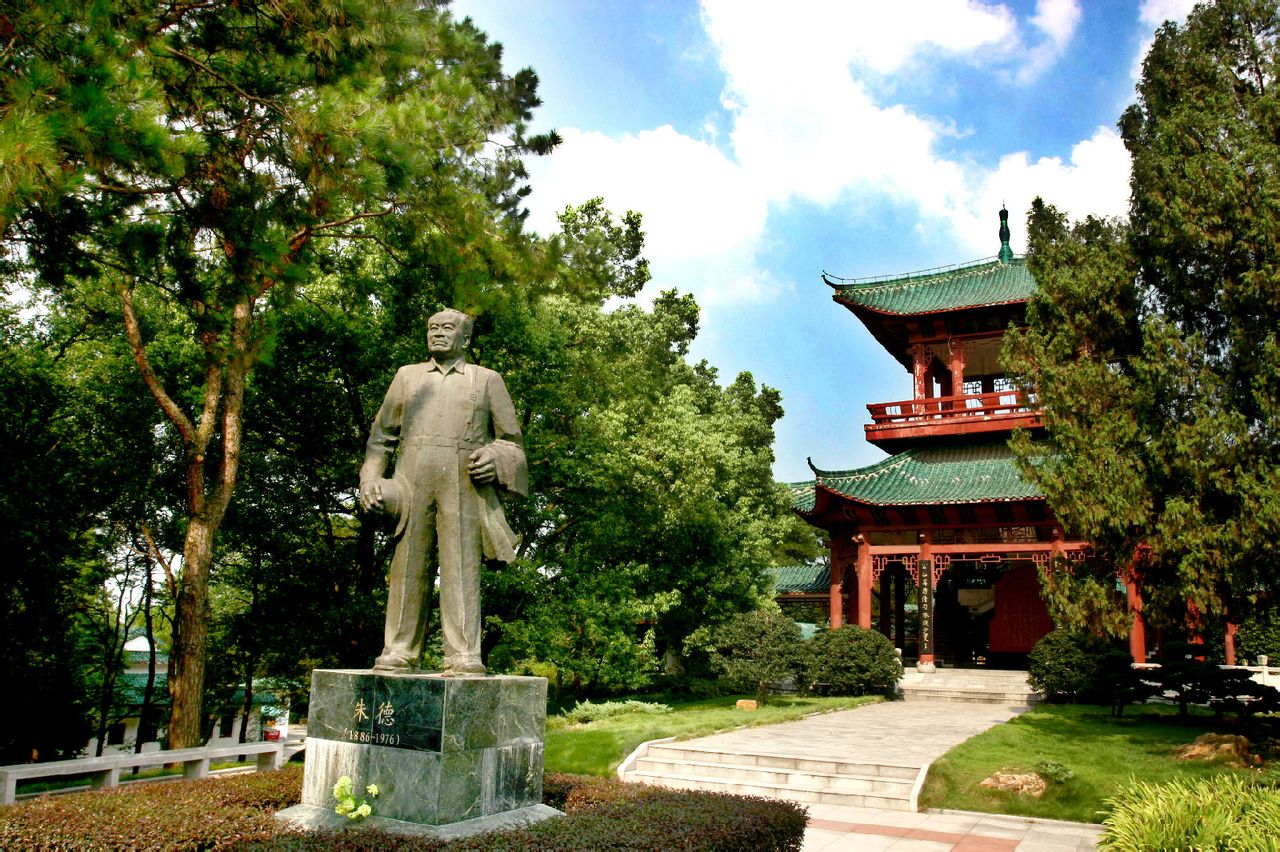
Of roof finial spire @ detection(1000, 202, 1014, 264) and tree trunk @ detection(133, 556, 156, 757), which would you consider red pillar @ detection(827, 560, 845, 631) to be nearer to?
roof finial spire @ detection(1000, 202, 1014, 264)

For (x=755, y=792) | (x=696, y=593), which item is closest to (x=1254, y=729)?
(x=755, y=792)

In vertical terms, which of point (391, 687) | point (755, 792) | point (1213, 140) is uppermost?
point (1213, 140)

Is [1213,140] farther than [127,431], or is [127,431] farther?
[127,431]

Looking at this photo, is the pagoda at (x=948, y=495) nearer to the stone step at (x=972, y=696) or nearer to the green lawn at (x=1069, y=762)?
the stone step at (x=972, y=696)

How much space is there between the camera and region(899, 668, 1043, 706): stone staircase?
1764 cm

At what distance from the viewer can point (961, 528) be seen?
2005 cm

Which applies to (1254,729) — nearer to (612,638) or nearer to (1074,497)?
(1074,497)

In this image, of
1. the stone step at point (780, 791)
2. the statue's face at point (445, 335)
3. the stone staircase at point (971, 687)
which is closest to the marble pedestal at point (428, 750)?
the statue's face at point (445, 335)

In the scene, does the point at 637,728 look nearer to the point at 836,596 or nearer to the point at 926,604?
the point at 926,604

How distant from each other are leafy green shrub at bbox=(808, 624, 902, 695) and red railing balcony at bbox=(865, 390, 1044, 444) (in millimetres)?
6095

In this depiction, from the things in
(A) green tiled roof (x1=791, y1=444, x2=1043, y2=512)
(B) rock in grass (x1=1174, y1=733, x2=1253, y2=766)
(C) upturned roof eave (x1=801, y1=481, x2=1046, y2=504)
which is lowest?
(B) rock in grass (x1=1174, y1=733, x2=1253, y2=766)

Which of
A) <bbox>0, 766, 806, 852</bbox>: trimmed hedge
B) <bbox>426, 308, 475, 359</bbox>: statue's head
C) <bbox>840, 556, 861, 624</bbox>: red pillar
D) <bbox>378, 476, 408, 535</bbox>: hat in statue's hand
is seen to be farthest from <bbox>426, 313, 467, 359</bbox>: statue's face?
A: <bbox>840, 556, 861, 624</bbox>: red pillar

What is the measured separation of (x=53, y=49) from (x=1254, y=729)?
1353 cm

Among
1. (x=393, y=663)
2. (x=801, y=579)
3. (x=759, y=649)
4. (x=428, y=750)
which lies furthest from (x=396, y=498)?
(x=801, y=579)
